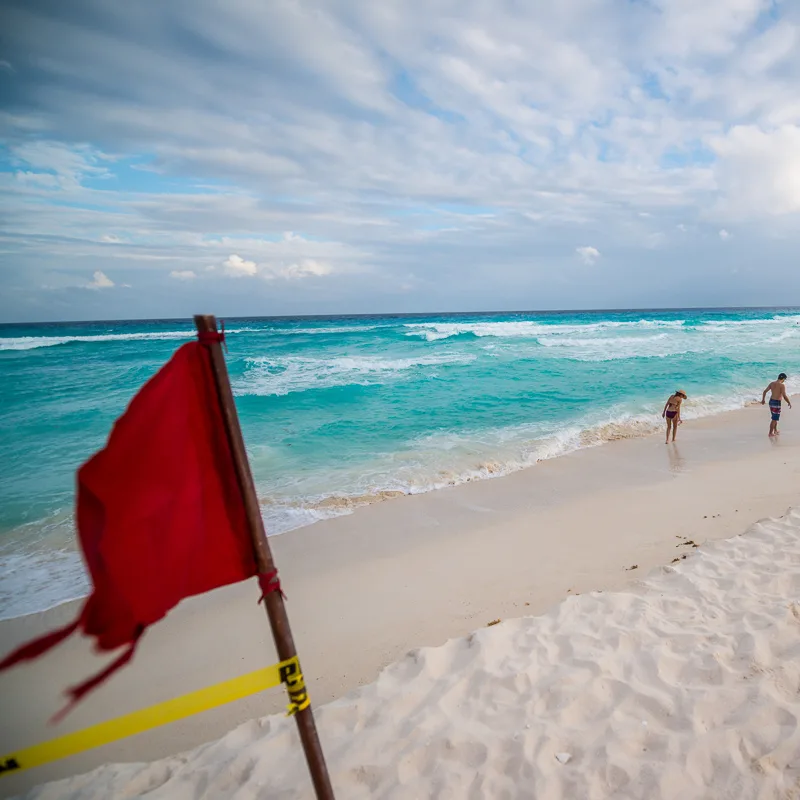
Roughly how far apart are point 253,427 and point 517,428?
26.5 ft

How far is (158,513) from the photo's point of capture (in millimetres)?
2082

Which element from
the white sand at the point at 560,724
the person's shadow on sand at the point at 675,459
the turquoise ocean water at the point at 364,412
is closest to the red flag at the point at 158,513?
the white sand at the point at 560,724

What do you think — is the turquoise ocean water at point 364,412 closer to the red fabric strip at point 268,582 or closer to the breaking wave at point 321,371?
the breaking wave at point 321,371

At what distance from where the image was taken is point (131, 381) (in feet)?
87.3

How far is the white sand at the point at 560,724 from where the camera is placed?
3.07m

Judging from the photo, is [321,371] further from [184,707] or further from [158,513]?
[158,513]

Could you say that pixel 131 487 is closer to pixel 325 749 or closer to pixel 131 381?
pixel 325 749

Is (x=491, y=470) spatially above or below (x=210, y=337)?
below

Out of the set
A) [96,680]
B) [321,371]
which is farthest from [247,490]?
[321,371]

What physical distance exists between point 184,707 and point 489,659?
8.45 feet

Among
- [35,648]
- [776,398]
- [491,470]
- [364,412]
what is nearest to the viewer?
[35,648]

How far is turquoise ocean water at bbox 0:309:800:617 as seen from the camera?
31.2 feet

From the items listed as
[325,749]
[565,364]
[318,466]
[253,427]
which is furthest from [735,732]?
[565,364]

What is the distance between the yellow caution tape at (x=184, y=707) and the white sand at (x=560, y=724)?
4.13ft
